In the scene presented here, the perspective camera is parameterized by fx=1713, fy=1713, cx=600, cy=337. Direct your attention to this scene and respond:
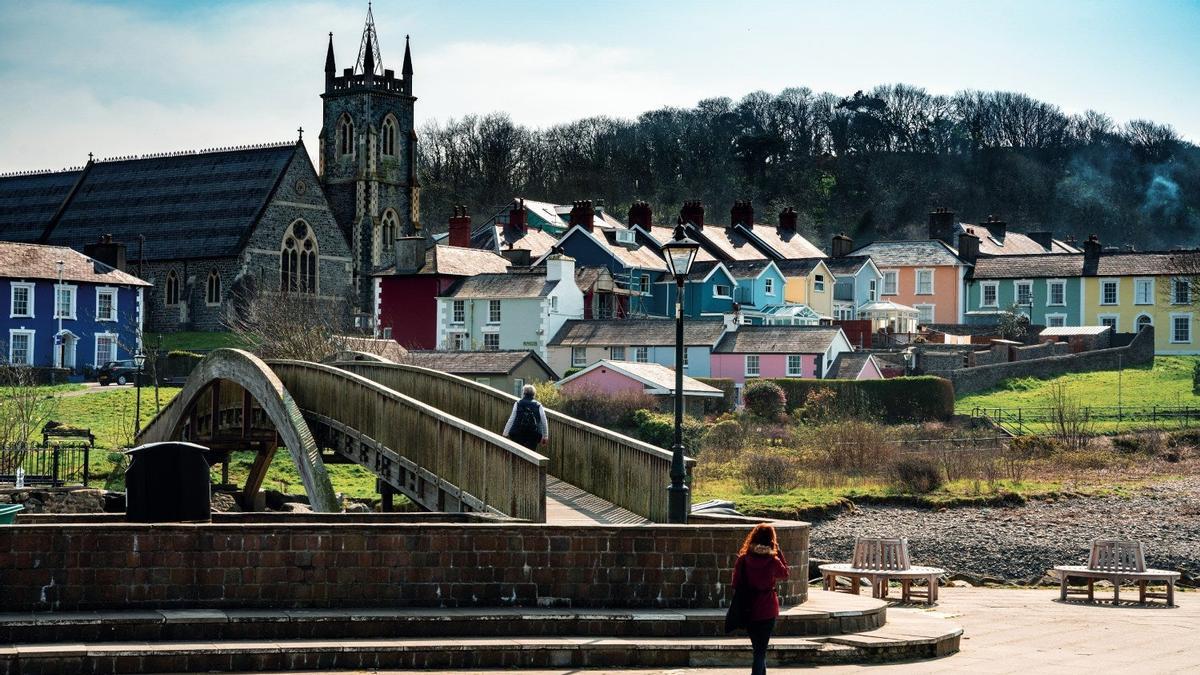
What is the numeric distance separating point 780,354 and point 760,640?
166 feet

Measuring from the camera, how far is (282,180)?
8550 cm

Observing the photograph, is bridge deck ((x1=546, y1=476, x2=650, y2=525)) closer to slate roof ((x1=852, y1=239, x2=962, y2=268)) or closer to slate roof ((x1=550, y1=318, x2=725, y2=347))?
slate roof ((x1=550, y1=318, x2=725, y2=347))

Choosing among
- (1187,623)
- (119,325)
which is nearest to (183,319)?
(119,325)

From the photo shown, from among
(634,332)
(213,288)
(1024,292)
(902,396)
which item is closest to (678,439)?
(902,396)

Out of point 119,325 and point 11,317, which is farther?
point 119,325

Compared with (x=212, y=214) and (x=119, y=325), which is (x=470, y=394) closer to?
(x=119, y=325)

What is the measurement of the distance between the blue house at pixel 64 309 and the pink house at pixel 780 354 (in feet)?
77.3

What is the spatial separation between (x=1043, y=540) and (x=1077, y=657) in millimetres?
23507

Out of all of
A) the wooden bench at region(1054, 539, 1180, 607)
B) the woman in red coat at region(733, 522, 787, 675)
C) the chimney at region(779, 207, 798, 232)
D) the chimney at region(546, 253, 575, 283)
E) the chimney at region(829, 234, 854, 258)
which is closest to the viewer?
the woman in red coat at region(733, 522, 787, 675)

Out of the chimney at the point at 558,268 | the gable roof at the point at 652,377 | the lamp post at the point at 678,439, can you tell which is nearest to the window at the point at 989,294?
the chimney at the point at 558,268

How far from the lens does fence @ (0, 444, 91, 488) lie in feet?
124

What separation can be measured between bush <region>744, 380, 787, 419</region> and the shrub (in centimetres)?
1007

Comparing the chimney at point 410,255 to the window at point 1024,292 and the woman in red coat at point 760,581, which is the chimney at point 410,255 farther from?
the woman in red coat at point 760,581

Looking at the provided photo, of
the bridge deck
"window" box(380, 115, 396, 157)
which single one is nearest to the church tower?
"window" box(380, 115, 396, 157)
